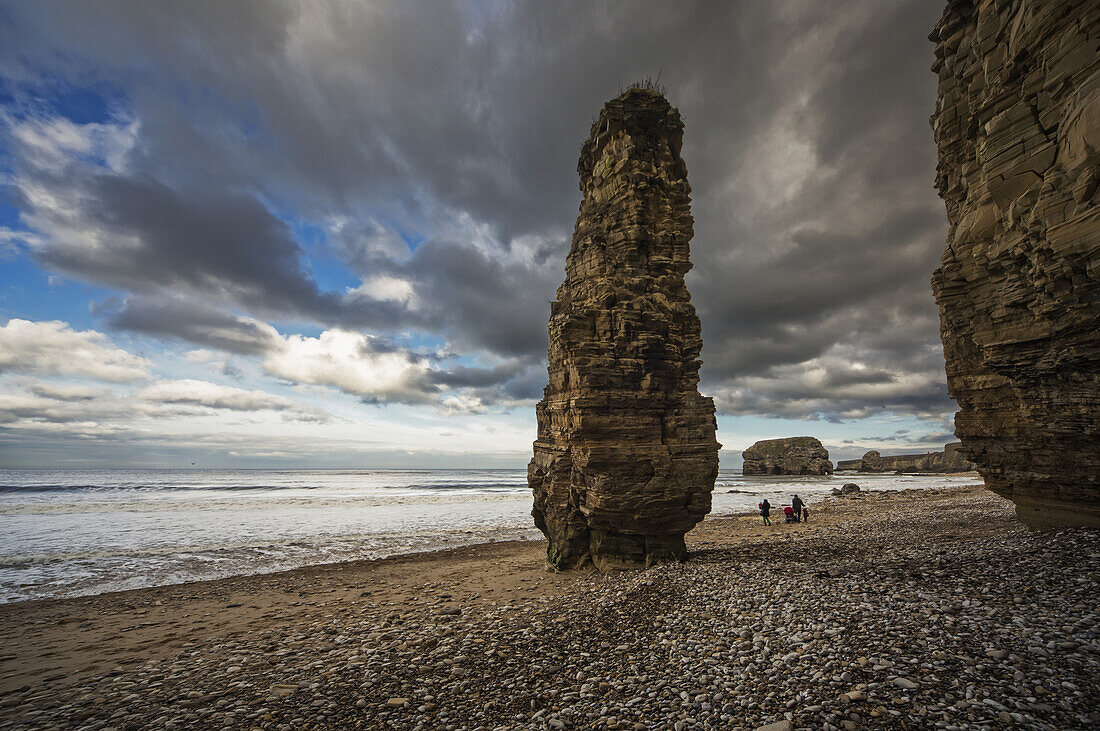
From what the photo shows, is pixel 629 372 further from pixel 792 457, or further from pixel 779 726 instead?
pixel 792 457

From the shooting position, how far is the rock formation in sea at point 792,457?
104 meters

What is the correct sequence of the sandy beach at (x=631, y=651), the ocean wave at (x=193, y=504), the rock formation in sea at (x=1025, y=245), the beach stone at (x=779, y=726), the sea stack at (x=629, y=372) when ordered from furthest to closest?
1. the ocean wave at (x=193, y=504)
2. the sea stack at (x=629, y=372)
3. the rock formation in sea at (x=1025, y=245)
4. the sandy beach at (x=631, y=651)
5. the beach stone at (x=779, y=726)

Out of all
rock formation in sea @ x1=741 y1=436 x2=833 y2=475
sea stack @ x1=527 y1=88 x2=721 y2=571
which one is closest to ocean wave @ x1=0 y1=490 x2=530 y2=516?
sea stack @ x1=527 y1=88 x2=721 y2=571

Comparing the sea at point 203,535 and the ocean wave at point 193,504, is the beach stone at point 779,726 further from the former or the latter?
the ocean wave at point 193,504

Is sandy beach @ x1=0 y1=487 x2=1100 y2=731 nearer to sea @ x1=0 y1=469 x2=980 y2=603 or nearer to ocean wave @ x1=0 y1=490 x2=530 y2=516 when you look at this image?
sea @ x1=0 y1=469 x2=980 y2=603

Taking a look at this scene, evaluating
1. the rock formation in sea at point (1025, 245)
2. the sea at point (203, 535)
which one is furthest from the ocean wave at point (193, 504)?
the rock formation in sea at point (1025, 245)

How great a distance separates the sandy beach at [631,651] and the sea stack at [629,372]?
1.83m

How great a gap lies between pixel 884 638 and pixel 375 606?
13303 millimetres

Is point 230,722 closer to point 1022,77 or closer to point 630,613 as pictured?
point 630,613

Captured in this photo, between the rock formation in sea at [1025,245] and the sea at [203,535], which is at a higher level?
the rock formation in sea at [1025,245]

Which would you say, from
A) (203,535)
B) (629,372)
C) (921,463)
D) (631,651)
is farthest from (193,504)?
(921,463)

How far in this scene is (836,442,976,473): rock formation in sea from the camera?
10275cm

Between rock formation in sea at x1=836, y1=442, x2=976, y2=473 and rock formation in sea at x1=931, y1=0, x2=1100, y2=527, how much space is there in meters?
110

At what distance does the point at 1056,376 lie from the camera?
10227 millimetres
